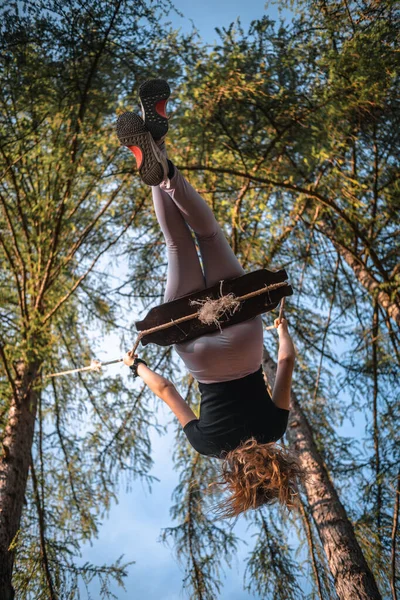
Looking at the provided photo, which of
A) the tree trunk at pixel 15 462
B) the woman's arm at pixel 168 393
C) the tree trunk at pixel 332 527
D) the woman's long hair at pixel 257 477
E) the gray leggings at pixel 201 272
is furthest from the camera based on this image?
the tree trunk at pixel 332 527

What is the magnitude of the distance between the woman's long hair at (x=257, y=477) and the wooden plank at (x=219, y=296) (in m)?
0.46

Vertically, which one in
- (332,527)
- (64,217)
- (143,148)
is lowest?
(332,527)

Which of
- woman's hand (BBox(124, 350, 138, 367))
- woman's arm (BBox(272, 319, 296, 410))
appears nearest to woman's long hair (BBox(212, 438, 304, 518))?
woman's arm (BBox(272, 319, 296, 410))

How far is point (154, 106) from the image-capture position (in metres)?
2.20

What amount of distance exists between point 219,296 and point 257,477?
2.23ft

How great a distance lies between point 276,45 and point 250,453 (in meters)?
2.56

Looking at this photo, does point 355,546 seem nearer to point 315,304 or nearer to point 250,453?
point 250,453

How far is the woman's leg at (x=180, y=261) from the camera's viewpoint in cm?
229

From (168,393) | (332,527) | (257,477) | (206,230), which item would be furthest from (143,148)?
(332,527)

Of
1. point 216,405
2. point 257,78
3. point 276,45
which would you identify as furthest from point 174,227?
point 276,45

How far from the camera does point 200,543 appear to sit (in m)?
4.18

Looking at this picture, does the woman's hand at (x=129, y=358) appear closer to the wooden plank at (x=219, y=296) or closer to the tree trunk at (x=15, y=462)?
the wooden plank at (x=219, y=296)

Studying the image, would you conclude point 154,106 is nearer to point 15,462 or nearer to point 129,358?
point 129,358

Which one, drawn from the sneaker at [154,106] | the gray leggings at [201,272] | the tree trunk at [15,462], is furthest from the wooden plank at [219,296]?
the tree trunk at [15,462]
